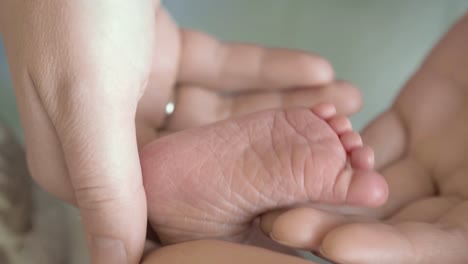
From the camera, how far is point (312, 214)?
1.51 ft

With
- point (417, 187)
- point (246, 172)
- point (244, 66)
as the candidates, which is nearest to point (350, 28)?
point (244, 66)

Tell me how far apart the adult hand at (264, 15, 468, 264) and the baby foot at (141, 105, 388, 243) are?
0.03 m

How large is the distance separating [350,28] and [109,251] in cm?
66

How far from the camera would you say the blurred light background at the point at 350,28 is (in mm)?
927

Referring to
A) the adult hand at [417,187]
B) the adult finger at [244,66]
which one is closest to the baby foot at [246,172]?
the adult hand at [417,187]

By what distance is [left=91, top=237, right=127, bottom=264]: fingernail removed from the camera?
1.51 ft

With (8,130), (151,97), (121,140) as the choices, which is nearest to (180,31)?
(151,97)

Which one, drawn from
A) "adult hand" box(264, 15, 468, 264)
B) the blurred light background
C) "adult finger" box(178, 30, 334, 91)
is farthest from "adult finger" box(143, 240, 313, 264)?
the blurred light background

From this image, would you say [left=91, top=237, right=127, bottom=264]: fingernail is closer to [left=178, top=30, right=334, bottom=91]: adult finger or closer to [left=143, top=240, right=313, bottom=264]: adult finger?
[left=143, top=240, right=313, bottom=264]: adult finger

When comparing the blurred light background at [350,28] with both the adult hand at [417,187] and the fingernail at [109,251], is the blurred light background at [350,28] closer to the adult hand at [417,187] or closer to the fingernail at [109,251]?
the adult hand at [417,187]

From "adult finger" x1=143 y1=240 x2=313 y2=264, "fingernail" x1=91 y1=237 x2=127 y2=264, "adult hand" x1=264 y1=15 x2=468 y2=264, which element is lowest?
"fingernail" x1=91 y1=237 x2=127 y2=264

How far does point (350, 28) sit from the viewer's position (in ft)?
3.24

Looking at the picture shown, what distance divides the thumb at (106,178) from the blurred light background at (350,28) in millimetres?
517

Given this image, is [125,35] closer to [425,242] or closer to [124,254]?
[124,254]
